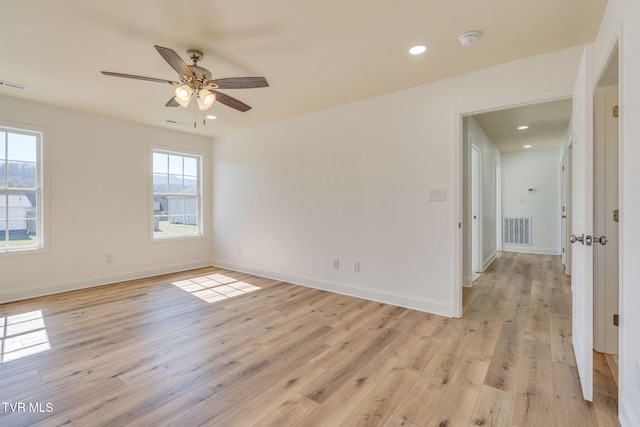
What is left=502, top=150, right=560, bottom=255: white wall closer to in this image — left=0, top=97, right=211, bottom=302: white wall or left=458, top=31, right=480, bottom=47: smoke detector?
left=458, top=31, right=480, bottom=47: smoke detector

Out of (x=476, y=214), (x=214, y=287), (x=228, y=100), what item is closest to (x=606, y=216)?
(x=476, y=214)

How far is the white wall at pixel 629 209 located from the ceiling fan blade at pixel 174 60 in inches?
99.2

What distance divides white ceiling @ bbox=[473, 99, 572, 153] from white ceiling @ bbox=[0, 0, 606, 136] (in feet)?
5.12

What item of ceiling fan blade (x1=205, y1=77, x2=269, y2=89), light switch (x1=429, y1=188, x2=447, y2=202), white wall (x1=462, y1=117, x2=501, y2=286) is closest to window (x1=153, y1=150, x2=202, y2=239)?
ceiling fan blade (x1=205, y1=77, x2=269, y2=89)

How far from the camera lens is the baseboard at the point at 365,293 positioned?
321cm

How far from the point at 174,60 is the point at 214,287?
9.98 ft

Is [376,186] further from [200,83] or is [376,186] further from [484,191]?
[484,191]

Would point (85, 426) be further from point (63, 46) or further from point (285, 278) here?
point (285, 278)

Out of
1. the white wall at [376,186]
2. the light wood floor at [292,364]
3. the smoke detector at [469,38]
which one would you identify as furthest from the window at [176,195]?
the smoke detector at [469,38]

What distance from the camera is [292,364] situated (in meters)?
2.22

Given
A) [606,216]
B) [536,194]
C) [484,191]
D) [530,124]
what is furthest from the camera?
[536,194]

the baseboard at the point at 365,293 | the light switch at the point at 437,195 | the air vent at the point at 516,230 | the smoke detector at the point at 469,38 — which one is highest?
the smoke detector at the point at 469,38

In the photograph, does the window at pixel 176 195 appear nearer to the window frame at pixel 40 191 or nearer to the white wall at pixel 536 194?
the window frame at pixel 40 191

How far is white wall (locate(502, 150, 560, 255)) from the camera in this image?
22.9 ft
